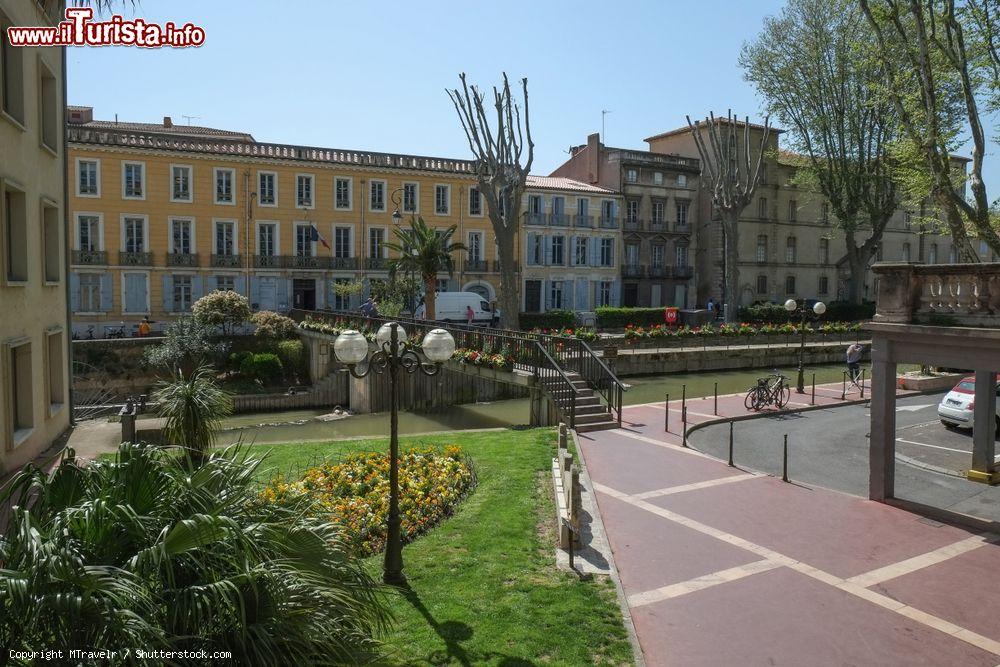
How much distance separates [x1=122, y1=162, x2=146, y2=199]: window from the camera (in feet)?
124

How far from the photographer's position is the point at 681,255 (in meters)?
53.8

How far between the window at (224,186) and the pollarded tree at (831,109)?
1270 inches

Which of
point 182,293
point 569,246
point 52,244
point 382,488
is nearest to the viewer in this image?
point 382,488

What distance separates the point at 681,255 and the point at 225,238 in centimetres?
3202

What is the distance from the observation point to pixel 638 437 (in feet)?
53.5

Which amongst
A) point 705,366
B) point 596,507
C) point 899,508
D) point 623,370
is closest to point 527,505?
point 596,507

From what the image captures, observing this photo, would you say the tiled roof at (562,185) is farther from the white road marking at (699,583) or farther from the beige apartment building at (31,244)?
the white road marking at (699,583)

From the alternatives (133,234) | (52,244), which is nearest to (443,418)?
(52,244)

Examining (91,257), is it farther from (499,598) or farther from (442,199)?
(499,598)

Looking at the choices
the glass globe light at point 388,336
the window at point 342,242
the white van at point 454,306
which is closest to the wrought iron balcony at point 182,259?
the window at point 342,242

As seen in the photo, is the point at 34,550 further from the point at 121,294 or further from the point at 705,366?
the point at 121,294

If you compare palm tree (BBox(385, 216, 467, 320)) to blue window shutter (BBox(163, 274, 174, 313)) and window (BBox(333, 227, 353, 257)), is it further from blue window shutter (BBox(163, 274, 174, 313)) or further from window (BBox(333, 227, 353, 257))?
blue window shutter (BBox(163, 274, 174, 313))

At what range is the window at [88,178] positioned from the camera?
36875mm

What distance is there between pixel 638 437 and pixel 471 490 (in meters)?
5.52
